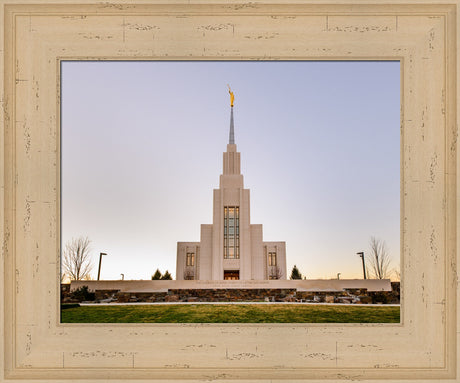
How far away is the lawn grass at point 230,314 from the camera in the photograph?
4359 mm

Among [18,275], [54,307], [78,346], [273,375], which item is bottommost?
[273,375]

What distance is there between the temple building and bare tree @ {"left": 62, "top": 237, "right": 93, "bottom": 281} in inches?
339

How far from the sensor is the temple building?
16.1 metres

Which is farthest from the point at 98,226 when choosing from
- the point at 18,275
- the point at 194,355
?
the point at 194,355

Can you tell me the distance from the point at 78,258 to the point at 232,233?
10413 mm

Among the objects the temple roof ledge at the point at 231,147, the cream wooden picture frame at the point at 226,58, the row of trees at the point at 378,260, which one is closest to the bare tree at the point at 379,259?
the row of trees at the point at 378,260

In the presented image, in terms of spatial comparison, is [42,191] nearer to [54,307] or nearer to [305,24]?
[54,307]

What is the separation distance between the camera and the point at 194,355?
280 cm

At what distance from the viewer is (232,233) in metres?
17.0

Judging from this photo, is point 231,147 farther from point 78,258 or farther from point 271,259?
point 78,258

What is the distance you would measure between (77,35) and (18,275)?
1745 millimetres

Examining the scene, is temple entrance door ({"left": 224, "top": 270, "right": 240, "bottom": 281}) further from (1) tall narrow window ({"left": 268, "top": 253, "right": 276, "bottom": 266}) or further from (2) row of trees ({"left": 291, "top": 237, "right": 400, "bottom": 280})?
(2) row of trees ({"left": 291, "top": 237, "right": 400, "bottom": 280})

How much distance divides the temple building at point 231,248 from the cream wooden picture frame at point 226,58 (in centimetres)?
1271

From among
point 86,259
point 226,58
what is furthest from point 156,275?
point 226,58
